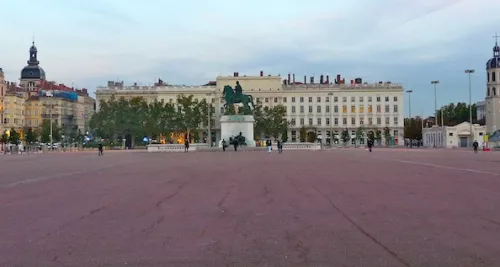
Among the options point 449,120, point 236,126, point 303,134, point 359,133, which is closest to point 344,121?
point 359,133

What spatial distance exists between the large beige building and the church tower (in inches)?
1132

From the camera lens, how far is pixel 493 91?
12656 centimetres

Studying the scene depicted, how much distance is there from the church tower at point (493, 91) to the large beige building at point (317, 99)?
28.8 meters

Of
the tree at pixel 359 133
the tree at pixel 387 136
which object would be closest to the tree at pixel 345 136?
the tree at pixel 359 133

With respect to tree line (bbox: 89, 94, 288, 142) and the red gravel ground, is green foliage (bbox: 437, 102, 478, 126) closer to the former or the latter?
tree line (bbox: 89, 94, 288, 142)

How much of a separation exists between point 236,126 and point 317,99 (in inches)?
3108

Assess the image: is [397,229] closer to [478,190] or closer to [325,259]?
[325,259]

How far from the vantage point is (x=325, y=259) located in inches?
294

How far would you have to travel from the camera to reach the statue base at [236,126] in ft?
255

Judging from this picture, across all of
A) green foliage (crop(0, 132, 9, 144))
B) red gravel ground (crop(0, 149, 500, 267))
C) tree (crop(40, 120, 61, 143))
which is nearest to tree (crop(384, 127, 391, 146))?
tree (crop(40, 120, 61, 143))

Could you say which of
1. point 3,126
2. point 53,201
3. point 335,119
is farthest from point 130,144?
point 53,201

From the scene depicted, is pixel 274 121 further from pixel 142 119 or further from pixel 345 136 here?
pixel 345 136

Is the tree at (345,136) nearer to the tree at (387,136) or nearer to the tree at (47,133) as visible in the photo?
the tree at (387,136)

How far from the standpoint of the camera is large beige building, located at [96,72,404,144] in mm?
153250
